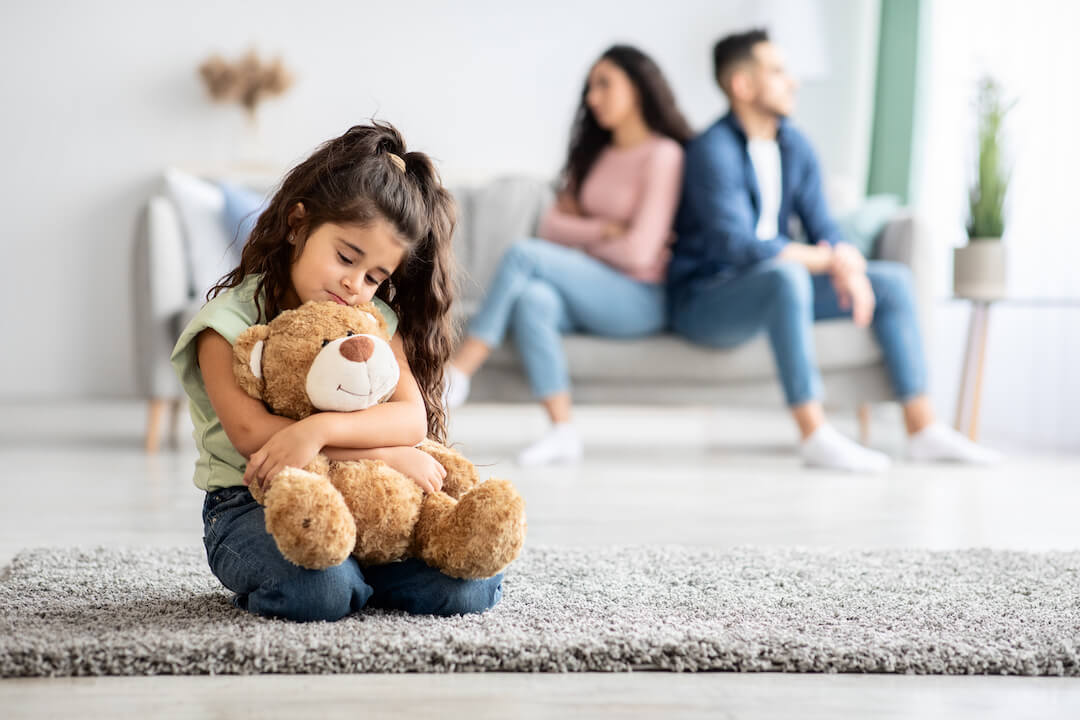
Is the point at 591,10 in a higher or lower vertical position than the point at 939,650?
higher

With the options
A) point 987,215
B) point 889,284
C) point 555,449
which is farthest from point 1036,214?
point 555,449

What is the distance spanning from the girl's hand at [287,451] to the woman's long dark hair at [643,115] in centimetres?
181

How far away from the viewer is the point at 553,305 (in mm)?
2521

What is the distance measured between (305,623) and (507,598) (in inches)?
8.7

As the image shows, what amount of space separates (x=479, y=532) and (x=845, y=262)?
1755 millimetres

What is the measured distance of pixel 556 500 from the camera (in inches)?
75.3

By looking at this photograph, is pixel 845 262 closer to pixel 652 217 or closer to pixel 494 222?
pixel 652 217

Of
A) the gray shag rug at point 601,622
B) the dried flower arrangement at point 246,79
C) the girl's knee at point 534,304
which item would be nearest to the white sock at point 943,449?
the girl's knee at point 534,304

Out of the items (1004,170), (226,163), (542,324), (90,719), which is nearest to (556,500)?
(542,324)

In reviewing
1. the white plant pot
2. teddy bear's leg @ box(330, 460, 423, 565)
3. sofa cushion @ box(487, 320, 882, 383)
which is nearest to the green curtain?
the white plant pot

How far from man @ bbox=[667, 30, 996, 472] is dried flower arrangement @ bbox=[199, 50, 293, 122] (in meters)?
1.99

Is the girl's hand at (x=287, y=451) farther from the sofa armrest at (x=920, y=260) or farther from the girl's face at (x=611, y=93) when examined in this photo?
the sofa armrest at (x=920, y=260)

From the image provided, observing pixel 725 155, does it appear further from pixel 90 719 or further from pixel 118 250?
pixel 118 250

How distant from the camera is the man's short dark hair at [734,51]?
8.49 ft
